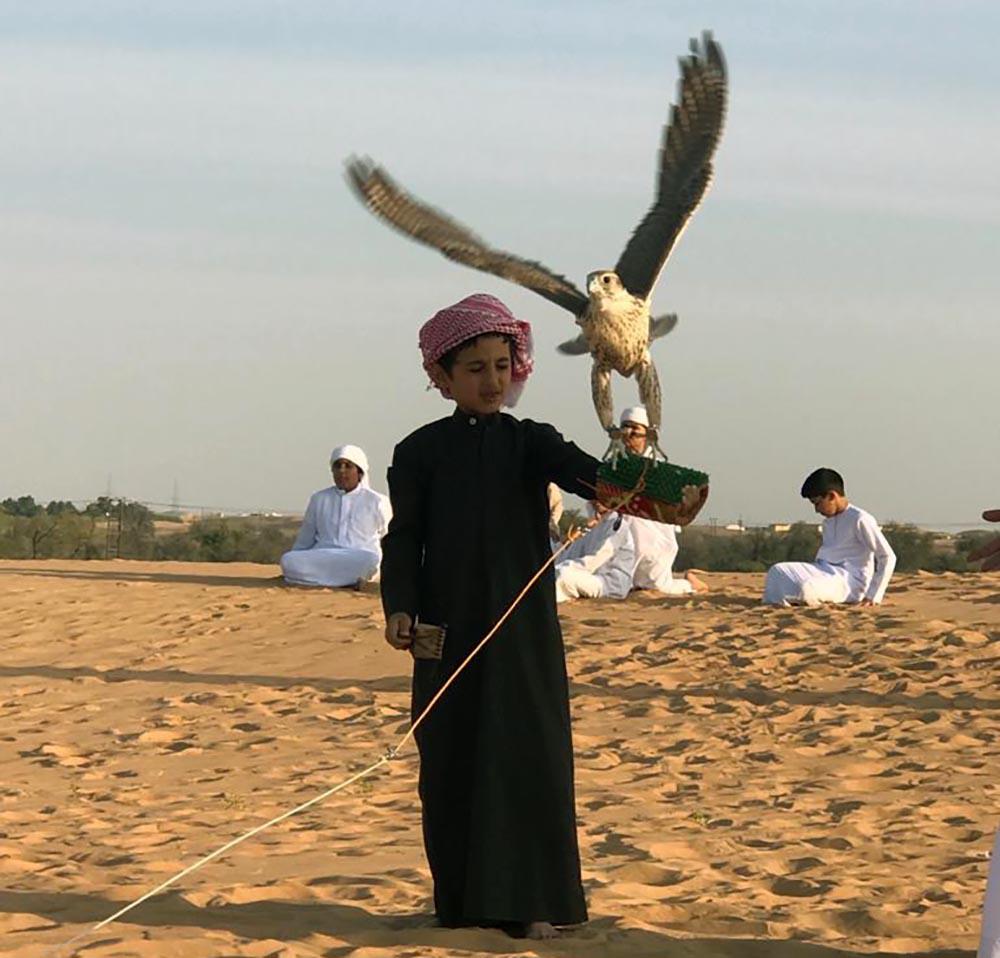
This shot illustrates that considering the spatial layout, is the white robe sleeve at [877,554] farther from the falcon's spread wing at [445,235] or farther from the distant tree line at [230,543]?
the distant tree line at [230,543]

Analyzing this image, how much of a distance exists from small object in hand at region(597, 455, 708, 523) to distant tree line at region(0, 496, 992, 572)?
24.2 metres

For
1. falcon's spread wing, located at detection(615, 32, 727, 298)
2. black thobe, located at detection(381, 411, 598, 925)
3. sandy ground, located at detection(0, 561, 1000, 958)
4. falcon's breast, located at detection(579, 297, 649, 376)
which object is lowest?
sandy ground, located at detection(0, 561, 1000, 958)

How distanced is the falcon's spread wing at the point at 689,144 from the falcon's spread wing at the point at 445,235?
41 cm

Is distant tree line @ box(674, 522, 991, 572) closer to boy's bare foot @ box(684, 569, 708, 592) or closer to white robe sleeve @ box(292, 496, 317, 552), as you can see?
boy's bare foot @ box(684, 569, 708, 592)

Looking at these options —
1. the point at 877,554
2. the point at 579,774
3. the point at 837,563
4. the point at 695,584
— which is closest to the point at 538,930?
the point at 579,774

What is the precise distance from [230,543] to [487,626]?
2712 cm

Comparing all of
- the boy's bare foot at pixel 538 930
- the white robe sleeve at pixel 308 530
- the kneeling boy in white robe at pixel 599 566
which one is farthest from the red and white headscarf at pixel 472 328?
the white robe sleeve at pixel 308 530

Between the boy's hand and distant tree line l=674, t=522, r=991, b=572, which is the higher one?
distant tree line l=674, t=522, r=991, b=572

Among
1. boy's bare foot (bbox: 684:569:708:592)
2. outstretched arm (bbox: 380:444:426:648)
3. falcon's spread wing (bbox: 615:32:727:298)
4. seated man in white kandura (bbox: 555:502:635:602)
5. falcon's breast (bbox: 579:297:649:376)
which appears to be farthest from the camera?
boy's bare foot (bbox: 684:569:708:592)

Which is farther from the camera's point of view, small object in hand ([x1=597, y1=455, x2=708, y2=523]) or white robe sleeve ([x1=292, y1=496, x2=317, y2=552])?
white robe sleeve ([x1=292, y1=496, x2=317, y2=552])

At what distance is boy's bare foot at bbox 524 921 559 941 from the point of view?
5027 millimetres

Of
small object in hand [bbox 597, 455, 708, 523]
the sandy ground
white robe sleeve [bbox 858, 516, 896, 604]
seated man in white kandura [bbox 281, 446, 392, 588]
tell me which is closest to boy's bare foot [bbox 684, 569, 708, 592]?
the sandy ground

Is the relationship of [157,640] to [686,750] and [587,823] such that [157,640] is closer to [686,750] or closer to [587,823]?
[686,750]

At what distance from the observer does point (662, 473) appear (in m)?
4.82
